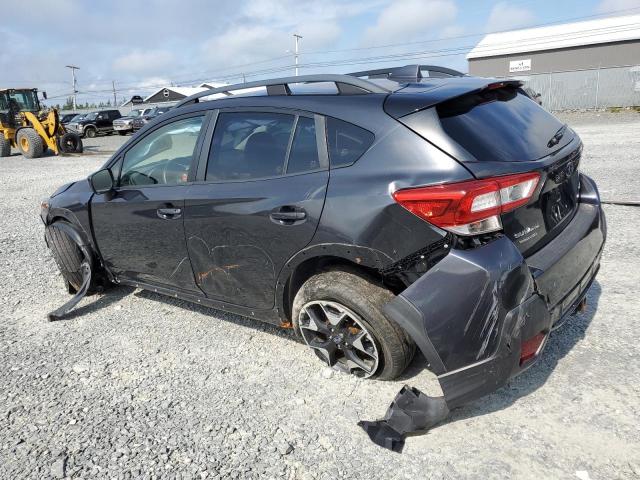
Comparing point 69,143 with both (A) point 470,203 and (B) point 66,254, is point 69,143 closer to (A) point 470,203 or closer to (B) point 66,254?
(B) point 66,254

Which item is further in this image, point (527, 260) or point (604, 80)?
→ point (604, 80)

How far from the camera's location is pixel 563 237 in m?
2.78

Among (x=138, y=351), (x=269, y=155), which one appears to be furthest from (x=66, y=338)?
(x=269, y=155)

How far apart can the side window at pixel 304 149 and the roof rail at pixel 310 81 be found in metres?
0.27

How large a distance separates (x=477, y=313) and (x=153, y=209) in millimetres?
2423

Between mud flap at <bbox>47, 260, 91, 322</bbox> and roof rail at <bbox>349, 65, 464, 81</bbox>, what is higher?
roof rail at <bbox>349, 65, 464, 81</bbox>

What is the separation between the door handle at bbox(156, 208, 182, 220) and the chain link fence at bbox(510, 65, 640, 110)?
2482 centimetres

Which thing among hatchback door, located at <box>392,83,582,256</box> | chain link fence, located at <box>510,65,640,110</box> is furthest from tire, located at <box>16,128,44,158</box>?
chain link fence, located at <box>510,65,640,110</box>

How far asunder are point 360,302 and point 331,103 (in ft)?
3.71

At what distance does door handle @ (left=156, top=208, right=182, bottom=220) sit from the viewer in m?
3.51

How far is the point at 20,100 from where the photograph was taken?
21953 millimetres

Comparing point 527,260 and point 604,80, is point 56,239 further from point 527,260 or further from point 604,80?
point 604,80

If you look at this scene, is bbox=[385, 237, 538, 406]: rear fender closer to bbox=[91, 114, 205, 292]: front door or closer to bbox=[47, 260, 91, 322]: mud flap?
bbox=[91, 114, 205, 292]: front door

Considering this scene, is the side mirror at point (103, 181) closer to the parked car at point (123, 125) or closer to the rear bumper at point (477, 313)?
the rear bumper at point (477, 313)
